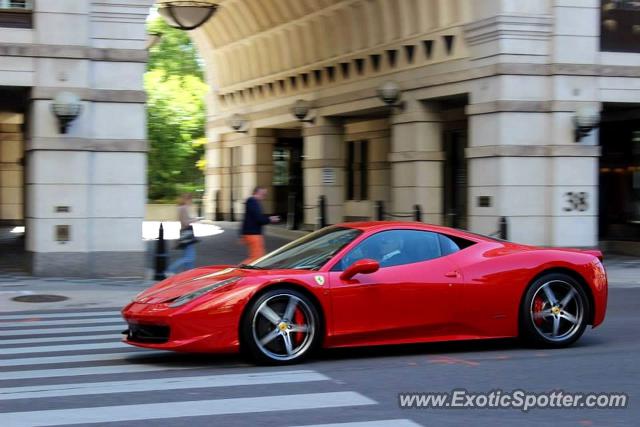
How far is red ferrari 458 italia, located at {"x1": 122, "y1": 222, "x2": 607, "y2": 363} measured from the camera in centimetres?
850

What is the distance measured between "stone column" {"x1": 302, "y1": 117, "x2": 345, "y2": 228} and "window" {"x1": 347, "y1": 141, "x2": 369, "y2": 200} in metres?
2.08

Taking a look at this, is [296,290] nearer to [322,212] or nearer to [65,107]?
[65,107]

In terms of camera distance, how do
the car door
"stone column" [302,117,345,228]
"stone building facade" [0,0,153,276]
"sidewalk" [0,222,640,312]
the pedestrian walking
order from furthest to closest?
"stone column" [302,117,345,228]
"stone building facade" [0,0,153,276]
the pedestrian walking
"sidewalk" [0,222,640,312]
the car door

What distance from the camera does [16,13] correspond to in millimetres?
18391

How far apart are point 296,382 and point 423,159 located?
667 inches

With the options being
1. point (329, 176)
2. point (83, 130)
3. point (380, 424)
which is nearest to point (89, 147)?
point (83, 130)

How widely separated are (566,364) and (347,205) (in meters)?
23.6

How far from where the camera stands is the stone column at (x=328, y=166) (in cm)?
2981

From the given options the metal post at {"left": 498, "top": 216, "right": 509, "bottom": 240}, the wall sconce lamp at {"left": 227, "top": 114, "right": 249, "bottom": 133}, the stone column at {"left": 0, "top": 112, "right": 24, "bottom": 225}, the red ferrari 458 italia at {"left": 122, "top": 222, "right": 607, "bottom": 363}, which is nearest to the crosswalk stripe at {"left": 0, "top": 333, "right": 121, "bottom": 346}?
the red ferrari 458 italia at {"left": 122, "top": 222, "right": 607, "bottom": 363}

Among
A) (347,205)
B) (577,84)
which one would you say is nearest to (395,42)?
(577,84)

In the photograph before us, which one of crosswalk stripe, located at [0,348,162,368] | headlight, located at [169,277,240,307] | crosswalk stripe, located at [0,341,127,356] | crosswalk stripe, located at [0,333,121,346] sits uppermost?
headlight, located at [169,277,240,307]

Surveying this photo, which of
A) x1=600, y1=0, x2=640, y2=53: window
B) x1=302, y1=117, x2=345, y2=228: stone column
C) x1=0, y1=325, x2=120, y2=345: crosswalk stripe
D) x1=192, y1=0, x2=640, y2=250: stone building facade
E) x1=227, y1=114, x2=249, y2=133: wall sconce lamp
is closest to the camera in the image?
x1=0, y1=325, x2=120, y2=345: crosswalk stripe

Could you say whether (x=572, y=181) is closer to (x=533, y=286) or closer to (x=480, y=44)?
(x=480, y=44)

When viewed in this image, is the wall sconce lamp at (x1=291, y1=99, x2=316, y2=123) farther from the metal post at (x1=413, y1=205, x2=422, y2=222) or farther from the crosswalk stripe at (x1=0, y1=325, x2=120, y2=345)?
the crosswalk stripe at (x1=0, y1=325, x2=120, y2=345)
